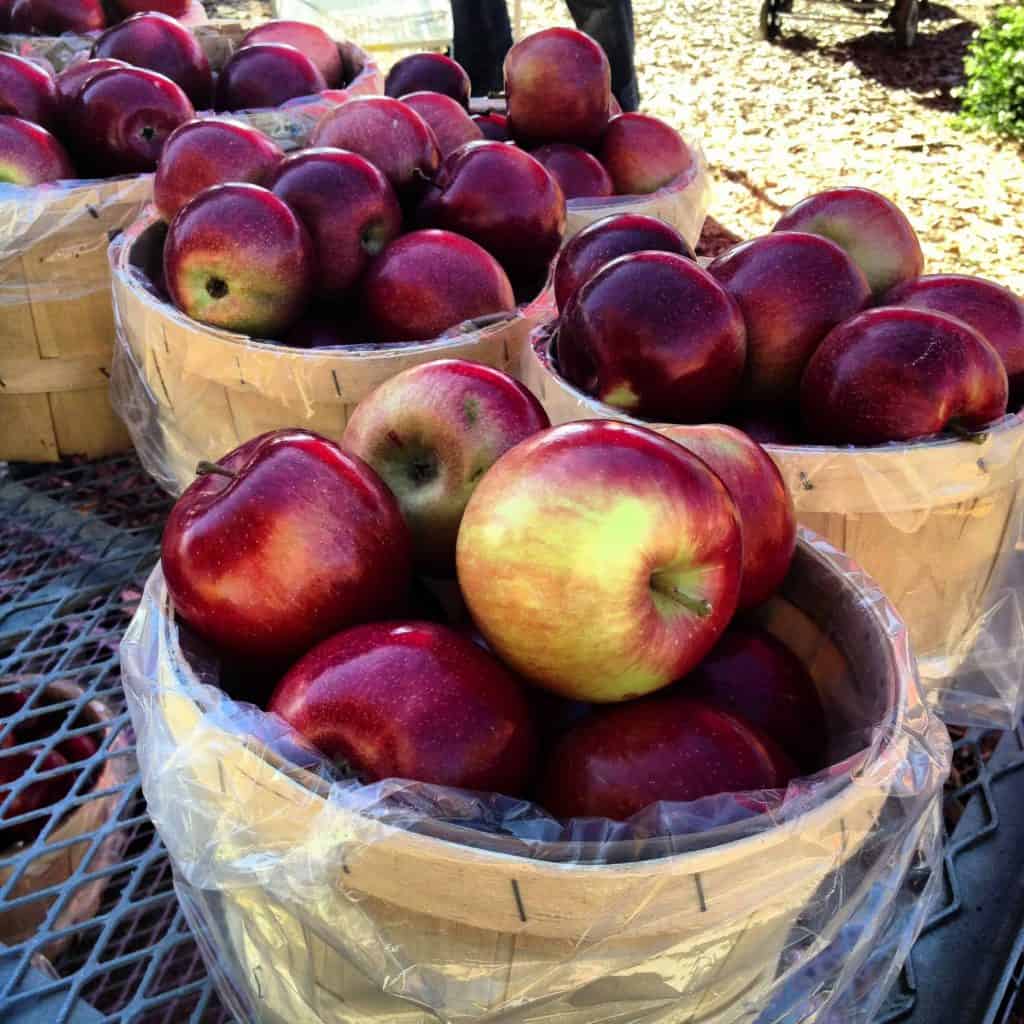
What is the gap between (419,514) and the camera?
1096 millimetres

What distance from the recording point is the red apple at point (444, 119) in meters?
2.14

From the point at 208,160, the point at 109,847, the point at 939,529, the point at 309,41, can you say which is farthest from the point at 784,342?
the point at 309,41

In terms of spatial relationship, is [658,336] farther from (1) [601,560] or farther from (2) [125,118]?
(2) [125,118]

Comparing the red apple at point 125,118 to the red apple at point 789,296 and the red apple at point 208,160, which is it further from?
the red apple at point 789,296

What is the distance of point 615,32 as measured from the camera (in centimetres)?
373

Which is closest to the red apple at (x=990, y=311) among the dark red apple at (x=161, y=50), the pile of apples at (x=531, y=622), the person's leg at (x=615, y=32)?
the pile of apples at (x=531, y=622)

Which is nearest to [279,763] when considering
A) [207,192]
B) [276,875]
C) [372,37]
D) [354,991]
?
[276,875]

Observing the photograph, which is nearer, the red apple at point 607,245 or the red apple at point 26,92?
the red apple at point 607,245

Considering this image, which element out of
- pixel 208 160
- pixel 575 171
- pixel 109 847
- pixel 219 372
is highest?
pixel 208 160

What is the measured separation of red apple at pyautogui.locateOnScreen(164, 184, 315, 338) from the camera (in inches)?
60.5

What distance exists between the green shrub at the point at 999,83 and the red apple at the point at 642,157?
11.0 feet

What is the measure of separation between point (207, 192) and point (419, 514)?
0.77 m

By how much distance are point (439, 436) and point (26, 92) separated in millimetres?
1536

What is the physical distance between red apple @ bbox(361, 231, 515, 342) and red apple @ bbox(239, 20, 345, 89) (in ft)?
4.04
